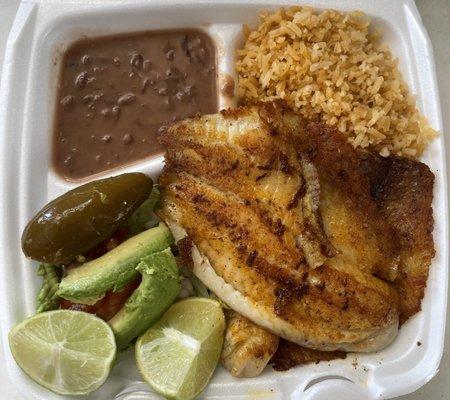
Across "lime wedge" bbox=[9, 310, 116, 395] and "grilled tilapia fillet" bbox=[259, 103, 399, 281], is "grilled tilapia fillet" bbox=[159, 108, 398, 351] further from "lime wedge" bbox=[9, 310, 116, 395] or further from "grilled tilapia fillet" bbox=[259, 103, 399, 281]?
"lime wedge" bbox=[9, 310, 116, 395]

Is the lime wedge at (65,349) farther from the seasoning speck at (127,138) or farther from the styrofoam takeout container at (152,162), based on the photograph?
the seasoning speck at (127,138)

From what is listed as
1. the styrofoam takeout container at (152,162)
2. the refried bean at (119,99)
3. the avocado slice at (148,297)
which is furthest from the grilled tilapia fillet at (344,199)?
the avocado slice at (148,297)

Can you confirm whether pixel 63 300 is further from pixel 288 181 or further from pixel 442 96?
pixel 442 96

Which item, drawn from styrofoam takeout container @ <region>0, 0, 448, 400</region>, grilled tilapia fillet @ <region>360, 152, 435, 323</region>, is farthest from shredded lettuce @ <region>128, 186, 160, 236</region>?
grilled tilapia fillet @ <region>360, 152, 435, 323</region>

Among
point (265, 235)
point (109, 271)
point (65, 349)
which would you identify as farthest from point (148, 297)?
point (265, 235)

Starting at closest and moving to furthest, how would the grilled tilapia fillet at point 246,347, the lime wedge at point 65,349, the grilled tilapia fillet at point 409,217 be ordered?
the lime wedge at point 65,349, the grilled tilapia fillet at point 246,347, the grilled tilapia fillet at point 409,217

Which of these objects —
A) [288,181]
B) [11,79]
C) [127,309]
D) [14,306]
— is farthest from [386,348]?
[11,79]
